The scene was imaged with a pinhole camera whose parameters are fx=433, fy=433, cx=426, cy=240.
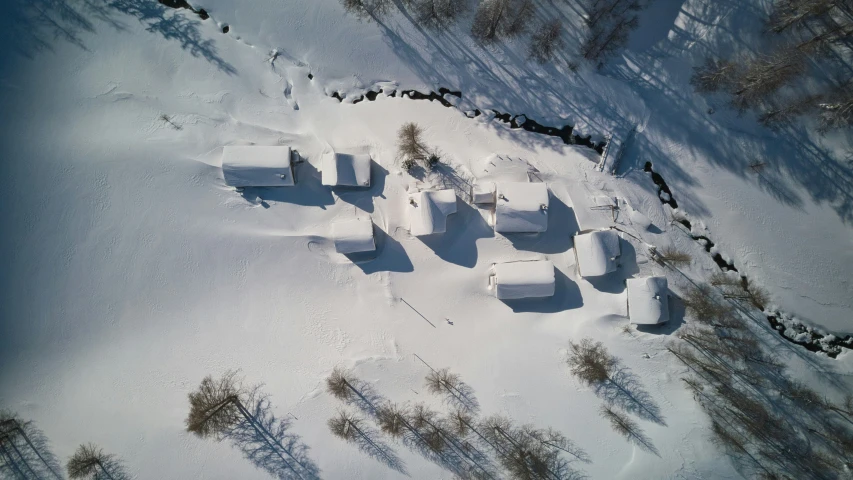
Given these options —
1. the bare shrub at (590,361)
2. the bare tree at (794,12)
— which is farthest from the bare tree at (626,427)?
the bare tree at (794,12)

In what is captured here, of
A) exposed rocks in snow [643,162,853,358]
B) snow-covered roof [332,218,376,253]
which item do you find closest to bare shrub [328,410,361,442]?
snow-covered roof [332,218,376,253]

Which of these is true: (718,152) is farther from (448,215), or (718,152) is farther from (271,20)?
(271,20)

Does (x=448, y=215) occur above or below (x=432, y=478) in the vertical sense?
above

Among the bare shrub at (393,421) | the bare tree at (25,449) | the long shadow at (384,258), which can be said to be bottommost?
the bare tree at (25,449)

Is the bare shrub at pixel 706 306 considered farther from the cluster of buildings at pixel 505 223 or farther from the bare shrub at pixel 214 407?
the bare shrub at pixel 214 407

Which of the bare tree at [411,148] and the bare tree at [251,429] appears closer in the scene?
the bare tree at [251,429]

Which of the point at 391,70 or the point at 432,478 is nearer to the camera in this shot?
the point at 432,478

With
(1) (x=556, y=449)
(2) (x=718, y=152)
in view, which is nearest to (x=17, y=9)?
(1) (x=556, y=449)
